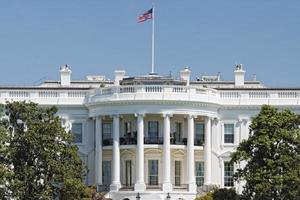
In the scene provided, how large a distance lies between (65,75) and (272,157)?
3271 centimetres

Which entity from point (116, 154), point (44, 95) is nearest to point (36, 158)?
point (116, 154)

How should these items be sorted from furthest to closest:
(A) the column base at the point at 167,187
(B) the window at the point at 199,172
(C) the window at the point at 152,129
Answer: (B) the window at the point at 199,172 → (C) the window at the point at 152,129 → (A) the column base at the point at 167,187

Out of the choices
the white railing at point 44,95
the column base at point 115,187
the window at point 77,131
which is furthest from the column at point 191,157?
the window at point 77,131

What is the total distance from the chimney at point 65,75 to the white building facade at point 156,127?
430cm

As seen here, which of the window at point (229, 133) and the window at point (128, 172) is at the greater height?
the window at point (229, 133)

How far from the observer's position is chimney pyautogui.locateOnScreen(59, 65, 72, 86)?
347ft

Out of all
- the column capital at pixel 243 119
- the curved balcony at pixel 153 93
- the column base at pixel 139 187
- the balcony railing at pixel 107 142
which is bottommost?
the column base at pixel 139 187

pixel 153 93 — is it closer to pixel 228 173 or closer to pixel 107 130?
pixel 107 130

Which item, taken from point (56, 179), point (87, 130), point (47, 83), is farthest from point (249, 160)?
point (47, 83)

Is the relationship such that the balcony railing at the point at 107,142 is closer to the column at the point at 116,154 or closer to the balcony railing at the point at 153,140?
the column at the point at 116,154

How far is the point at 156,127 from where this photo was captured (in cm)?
9788

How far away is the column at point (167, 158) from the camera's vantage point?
311ft

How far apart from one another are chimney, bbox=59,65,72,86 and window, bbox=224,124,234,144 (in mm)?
16456

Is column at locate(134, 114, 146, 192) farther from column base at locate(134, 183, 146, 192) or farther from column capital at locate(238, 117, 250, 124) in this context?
column capital at locate(238, 117, 250, 124)
